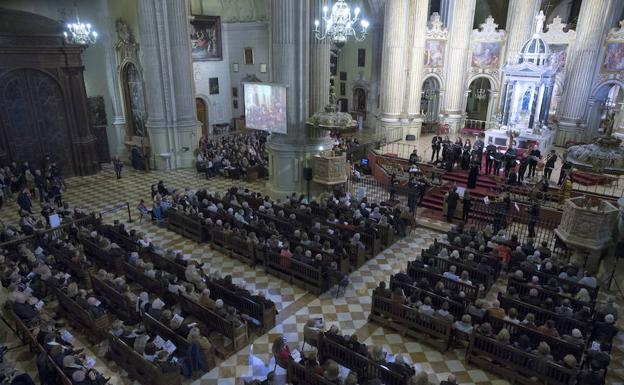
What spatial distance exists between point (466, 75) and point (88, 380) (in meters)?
23.9

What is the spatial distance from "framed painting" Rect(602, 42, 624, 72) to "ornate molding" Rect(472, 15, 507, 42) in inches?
198

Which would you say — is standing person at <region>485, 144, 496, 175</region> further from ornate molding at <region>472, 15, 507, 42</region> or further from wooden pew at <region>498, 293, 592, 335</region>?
ornate molding at <region>472, 15, 507, 42</region>

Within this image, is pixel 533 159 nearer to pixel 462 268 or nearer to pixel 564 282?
pixel 564 282

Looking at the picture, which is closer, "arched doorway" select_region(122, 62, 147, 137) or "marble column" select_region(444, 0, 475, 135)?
"arched doorway" select_region(122, 62, 147, 137)

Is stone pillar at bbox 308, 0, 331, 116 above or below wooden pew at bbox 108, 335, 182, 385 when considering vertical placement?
above

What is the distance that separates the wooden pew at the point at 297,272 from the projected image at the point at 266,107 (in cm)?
599

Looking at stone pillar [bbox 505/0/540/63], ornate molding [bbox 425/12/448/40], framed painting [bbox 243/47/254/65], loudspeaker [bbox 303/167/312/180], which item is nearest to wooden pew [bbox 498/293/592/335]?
loudspeaker [bbox 303/167/312/180]

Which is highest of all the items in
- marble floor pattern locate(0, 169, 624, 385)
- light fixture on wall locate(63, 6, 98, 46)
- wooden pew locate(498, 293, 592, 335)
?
light fixture on wall locate(63, 6, 98, 46)

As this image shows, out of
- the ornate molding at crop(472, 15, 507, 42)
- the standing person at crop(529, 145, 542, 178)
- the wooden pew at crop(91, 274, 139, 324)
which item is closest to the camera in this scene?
the wooden pew at crop(91, 274, 139, 324)

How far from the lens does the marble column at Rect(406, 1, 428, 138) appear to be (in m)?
22.2

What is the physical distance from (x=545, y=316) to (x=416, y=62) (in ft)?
57.8

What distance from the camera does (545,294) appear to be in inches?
353

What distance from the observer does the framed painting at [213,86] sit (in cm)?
2745

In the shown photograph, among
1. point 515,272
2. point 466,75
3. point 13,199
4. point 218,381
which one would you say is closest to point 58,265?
point 218,381
